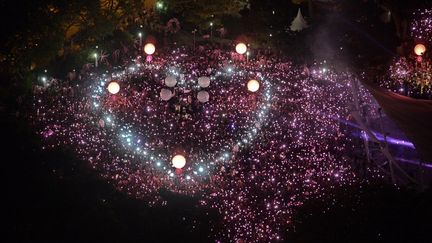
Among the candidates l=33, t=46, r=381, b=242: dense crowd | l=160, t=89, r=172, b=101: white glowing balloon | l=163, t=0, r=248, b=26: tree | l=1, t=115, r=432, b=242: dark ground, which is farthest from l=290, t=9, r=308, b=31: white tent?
l=1, t=115, r=432, b=242: dark ground

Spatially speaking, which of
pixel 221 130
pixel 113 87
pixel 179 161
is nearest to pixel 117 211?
pixel 179 161

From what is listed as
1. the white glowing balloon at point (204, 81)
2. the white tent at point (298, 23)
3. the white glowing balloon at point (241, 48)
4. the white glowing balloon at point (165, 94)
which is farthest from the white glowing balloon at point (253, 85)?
the white tent at point (298, 23)

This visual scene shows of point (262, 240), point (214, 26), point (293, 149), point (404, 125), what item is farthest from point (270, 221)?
point (214, 26)

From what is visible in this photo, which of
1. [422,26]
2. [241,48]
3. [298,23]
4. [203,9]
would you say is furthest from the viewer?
[298,23]

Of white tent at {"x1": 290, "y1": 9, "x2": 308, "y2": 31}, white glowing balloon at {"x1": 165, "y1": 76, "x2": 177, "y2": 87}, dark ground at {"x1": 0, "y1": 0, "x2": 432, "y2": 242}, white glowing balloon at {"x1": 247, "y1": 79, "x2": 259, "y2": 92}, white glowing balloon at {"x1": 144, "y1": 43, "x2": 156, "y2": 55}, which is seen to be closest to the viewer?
dark ground at {"x1": 0, "y1": 0, "x2": 432, "y2": 242}

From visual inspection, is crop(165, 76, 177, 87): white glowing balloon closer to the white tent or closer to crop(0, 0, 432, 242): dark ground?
crop(0, 0, 432, 242): dark ground

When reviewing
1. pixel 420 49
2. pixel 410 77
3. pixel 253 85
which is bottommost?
pixel 410 77

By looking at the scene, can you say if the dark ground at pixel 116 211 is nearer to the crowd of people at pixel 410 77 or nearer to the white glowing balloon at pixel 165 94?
the white glowing balloon at pixel 165 94

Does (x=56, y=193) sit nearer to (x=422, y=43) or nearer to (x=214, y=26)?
(x=214, y=26)

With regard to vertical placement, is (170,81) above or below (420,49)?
above

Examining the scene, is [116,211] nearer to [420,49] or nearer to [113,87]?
[113,87]
